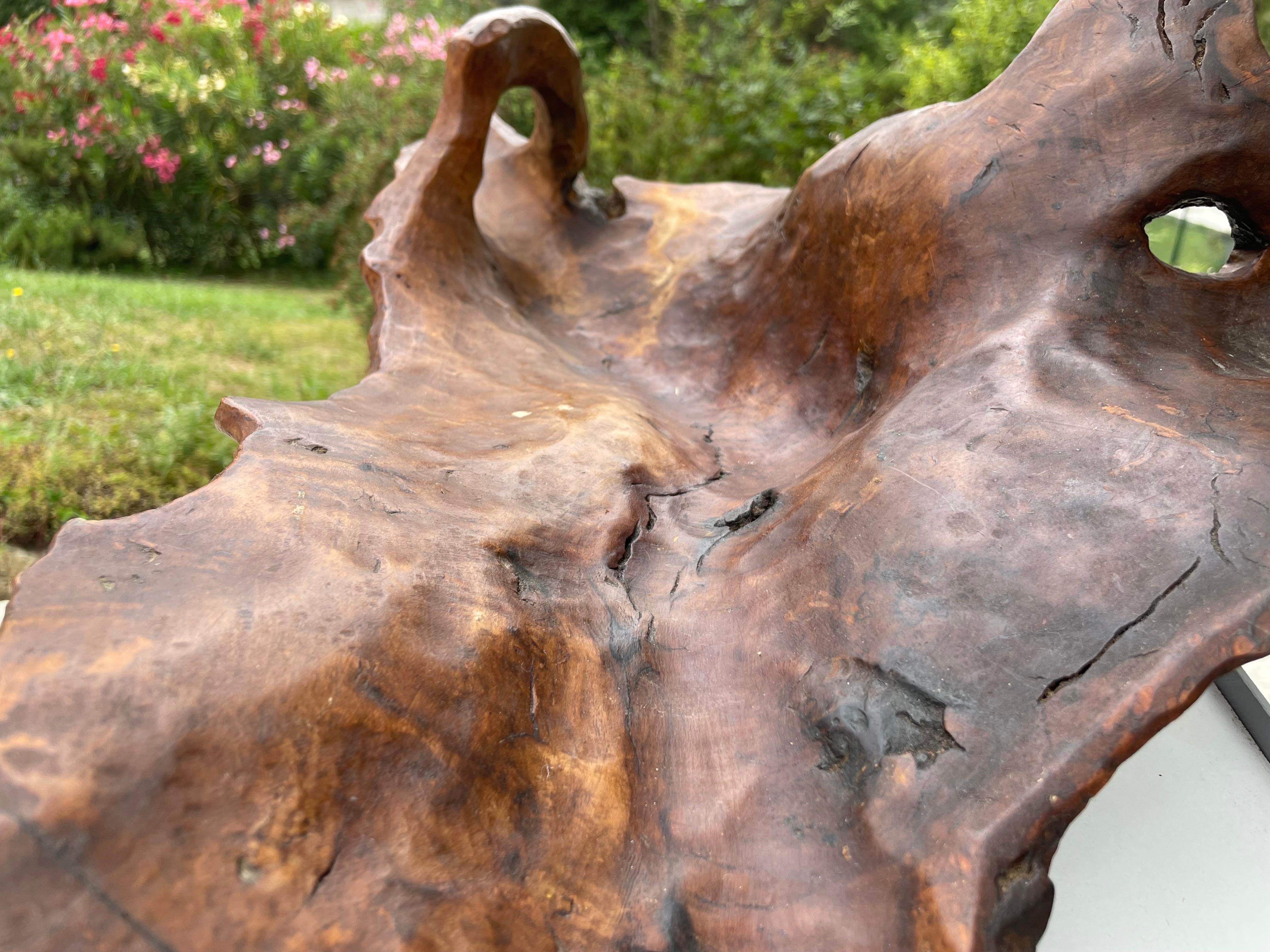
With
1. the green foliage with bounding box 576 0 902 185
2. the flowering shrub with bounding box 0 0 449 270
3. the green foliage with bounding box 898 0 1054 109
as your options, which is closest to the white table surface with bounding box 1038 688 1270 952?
the green foliage with bounding box 898 0 1054 109

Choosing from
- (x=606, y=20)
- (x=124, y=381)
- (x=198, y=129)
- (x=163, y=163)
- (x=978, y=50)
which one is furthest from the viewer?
(x=606, y=20)

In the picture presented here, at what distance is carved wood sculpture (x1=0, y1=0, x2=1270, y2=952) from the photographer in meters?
0.79

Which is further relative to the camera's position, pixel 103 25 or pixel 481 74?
pixel 103 25

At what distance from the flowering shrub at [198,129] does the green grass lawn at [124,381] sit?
1.00 m

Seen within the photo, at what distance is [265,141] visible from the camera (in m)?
5.94

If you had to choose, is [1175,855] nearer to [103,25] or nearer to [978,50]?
[978,50]

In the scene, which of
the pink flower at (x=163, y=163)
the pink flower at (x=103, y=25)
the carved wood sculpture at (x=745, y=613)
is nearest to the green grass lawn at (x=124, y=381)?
the pink flower at (x=163, y=163)

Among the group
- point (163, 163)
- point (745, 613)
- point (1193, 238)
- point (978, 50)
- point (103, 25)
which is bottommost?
point (163, 163)

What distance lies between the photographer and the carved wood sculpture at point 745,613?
787 mm

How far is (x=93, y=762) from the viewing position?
0.73 m

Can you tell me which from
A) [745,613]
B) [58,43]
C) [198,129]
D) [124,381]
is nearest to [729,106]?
[124,381]

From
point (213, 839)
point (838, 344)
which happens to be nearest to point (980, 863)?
point (213, 839)

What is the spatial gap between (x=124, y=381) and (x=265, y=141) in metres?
3.56

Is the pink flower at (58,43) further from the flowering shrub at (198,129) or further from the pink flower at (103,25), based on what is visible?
the pink flower at (103,25)
